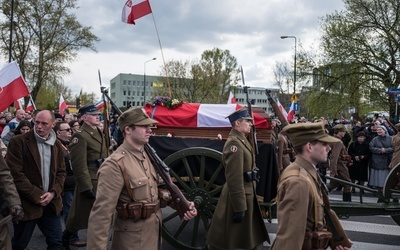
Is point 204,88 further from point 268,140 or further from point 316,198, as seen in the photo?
point 316,198

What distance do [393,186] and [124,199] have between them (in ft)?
A: 14.2

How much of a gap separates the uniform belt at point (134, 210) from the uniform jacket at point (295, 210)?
99cm

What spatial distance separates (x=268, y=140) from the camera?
555cm

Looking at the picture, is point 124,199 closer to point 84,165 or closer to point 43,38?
point 84,165

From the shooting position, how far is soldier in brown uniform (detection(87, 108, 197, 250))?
9.23 ft

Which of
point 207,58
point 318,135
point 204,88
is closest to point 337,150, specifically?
point 318,135

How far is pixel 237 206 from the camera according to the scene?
14.0 feet

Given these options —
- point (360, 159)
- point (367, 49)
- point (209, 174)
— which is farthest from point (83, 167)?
point (367, 49)

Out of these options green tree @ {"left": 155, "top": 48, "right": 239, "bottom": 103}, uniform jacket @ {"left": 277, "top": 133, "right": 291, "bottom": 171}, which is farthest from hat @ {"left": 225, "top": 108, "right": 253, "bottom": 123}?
green tree @ {"left": 155, "top": 48, "right": 239, "bottom": 103}

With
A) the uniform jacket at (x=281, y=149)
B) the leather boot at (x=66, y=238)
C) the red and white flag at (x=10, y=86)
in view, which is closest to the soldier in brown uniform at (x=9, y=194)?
the leather boot at (x=66, y=238)

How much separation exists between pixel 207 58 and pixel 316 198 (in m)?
47.1

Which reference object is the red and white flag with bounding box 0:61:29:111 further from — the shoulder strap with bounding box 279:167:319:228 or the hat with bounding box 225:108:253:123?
the shoulder strap with bounding box 279:167:319:228

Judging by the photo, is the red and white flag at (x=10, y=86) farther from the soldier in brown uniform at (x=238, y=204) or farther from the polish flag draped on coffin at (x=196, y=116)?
the soldier in brown uniform at (x=238, y=204)

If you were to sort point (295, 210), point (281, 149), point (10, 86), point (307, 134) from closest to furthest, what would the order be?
point (295, 210) < point (307, 134) < point (10, 86) < point (281, 149)
